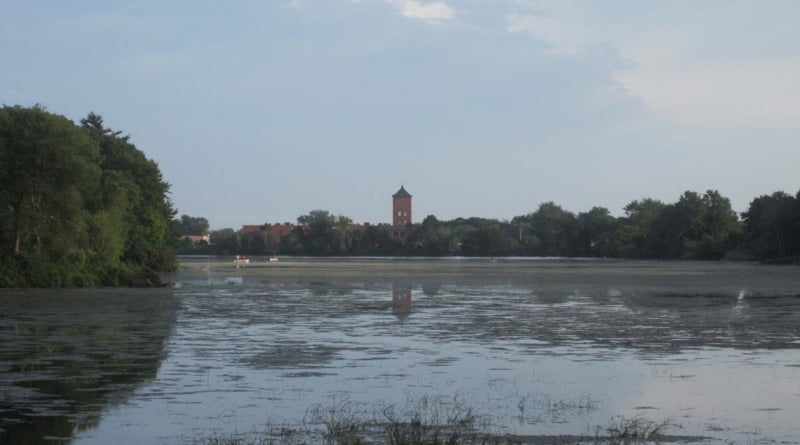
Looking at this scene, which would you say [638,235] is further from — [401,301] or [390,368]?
[390,368]

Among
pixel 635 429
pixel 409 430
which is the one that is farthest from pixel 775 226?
pixel 409 430

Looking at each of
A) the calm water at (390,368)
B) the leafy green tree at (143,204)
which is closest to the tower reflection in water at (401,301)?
the calm water at (390,368)

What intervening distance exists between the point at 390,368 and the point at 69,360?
6.22m

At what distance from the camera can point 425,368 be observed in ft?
63.3

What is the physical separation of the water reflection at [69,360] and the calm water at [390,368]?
A: 0.16ft

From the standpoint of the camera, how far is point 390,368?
755 inches

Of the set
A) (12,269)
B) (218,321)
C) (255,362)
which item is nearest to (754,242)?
(12,269)

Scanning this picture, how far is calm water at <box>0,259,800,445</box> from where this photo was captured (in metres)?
13.6

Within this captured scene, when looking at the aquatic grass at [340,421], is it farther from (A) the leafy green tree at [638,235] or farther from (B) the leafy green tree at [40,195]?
(A) the leafy green tree at [638,235]

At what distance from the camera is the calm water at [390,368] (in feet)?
44.5

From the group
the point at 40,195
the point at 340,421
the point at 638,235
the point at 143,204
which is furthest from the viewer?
the point at 638,235

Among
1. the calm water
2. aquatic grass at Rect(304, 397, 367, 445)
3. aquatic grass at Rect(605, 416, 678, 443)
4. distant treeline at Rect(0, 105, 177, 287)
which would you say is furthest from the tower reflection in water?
aquatic grass at Rect(605, 416, 678, 443)

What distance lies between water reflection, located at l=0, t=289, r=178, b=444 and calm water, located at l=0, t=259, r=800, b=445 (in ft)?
0.16

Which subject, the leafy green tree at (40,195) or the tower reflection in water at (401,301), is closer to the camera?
the tower reflection in water at (401,301)
